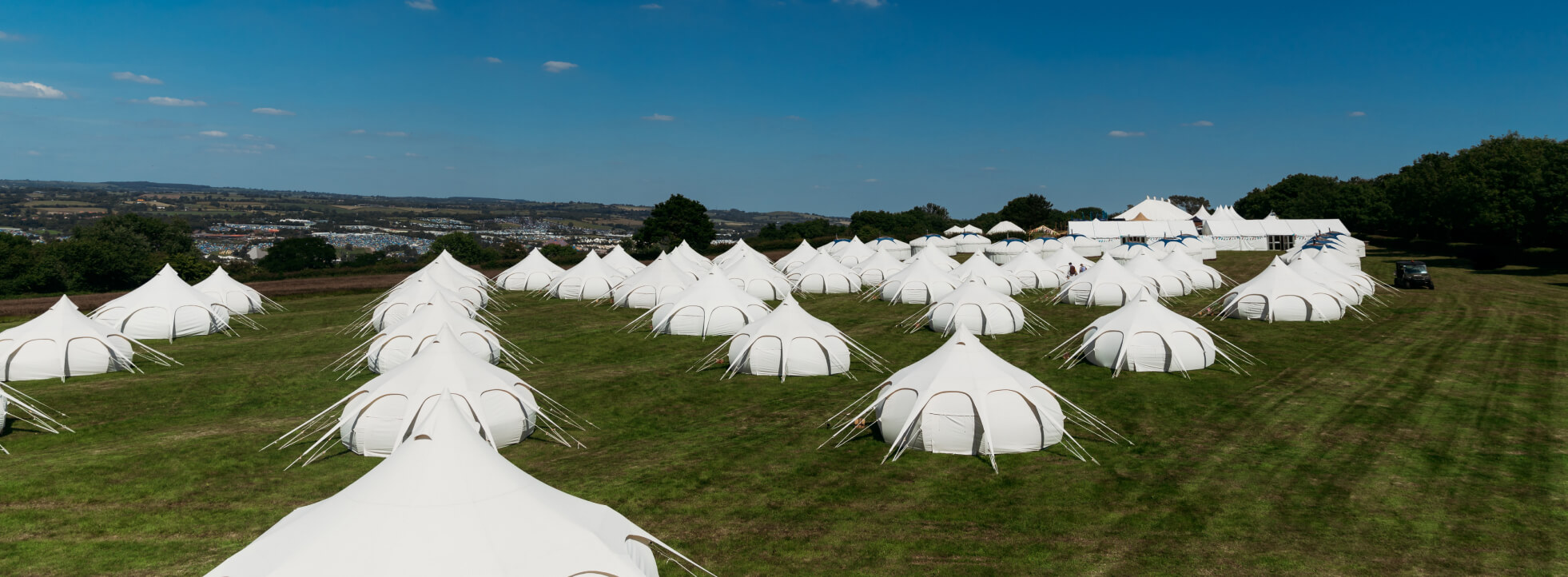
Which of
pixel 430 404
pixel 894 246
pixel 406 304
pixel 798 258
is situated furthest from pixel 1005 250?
pixel 430 404

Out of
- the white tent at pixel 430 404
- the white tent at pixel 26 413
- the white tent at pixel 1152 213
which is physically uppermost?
the white tent at pixel 1152 213

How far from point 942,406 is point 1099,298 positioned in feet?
88.7

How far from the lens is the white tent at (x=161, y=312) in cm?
3350

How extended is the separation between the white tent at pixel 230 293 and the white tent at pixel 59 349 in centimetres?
1400

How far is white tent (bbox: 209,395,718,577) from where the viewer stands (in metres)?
8.65

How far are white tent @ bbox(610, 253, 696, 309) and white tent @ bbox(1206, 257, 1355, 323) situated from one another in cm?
2522

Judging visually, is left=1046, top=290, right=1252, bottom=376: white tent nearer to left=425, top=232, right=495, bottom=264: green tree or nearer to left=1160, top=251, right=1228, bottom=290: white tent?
left=1160, top=251, right=1228, bottom=290: white tent

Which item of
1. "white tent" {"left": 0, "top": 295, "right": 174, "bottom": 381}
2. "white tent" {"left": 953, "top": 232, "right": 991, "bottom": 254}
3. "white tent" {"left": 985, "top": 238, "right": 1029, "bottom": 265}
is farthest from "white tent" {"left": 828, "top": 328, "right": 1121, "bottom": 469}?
"white tent" {"left": 953, "top": 232, "right": 991, "bottom": 254}

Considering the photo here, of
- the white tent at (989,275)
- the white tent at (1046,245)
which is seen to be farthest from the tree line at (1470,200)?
the white tent at (989,275)

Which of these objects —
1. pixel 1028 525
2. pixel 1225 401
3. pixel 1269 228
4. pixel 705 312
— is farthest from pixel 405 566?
pixel 1269 228

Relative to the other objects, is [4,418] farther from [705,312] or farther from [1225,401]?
[1225,401]

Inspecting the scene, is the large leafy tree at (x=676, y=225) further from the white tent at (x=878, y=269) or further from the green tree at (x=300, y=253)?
the white tent at (x=878, y=269)

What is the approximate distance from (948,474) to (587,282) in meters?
35.4

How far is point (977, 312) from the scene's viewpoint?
32.8 meters
